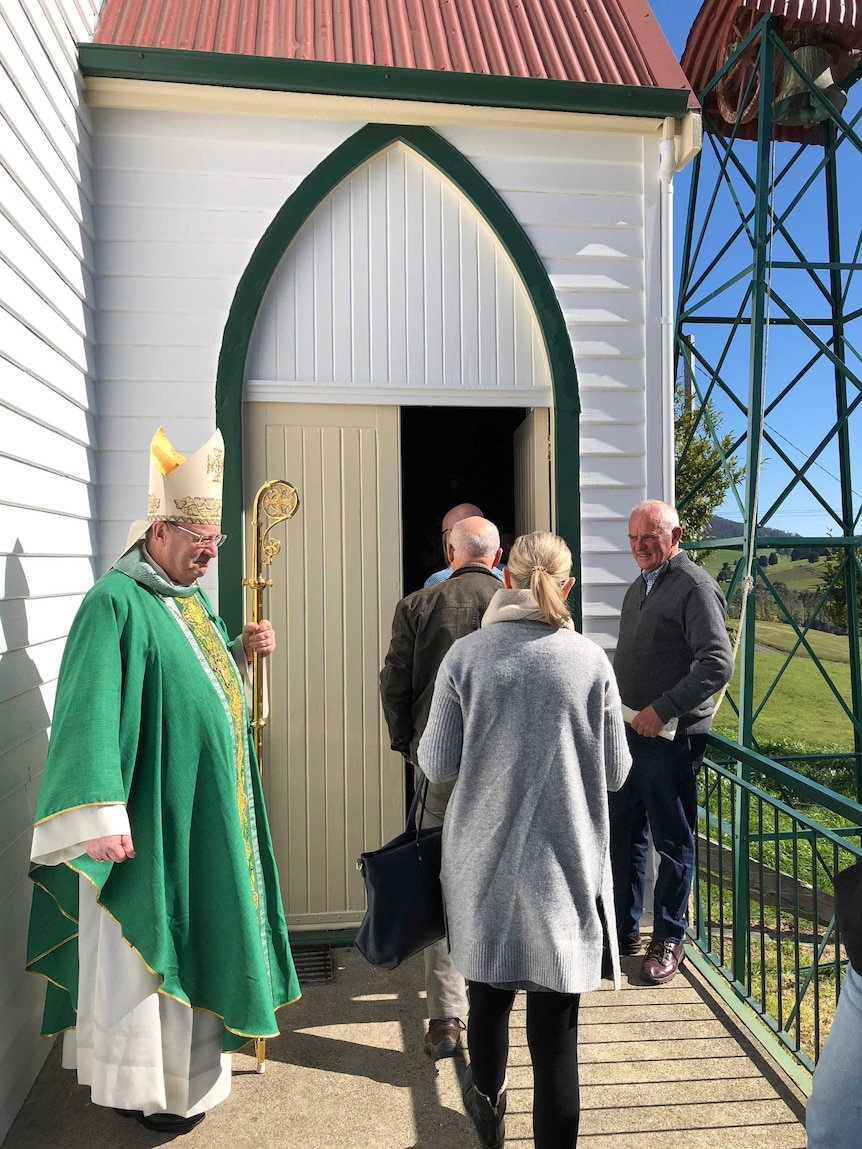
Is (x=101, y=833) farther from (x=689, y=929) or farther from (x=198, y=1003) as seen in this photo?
(x=689, y=929)

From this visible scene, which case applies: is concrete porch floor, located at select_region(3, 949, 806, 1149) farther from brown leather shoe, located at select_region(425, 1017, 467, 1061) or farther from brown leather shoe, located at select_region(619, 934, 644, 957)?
brown leather shoe, located at select_region(619, 934, 644, 957)

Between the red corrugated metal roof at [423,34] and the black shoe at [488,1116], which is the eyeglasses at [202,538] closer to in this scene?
the black shoe at [488,1116]

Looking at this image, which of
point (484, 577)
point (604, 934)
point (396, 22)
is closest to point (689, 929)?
point (604, 934)

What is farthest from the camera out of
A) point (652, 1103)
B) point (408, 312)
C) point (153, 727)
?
point (408, 312)

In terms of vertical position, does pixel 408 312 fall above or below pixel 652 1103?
above

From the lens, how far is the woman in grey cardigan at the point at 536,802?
7.17 ft

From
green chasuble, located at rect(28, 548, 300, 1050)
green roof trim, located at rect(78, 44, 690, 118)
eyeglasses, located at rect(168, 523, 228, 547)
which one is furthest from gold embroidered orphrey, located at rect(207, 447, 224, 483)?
green roof trim, located at rect(78, 44, 690, 118)

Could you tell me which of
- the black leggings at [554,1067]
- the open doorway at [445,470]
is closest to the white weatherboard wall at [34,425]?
the black leggings at [554,1067]

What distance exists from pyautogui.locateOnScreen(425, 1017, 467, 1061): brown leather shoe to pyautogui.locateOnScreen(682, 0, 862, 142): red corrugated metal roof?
215 inches

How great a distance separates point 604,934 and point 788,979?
5.01m

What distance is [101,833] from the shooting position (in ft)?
7.34

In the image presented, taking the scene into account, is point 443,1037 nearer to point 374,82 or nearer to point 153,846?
point 153,846

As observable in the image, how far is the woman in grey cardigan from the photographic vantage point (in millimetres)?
2186

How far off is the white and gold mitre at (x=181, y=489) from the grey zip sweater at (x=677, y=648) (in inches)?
69.1
